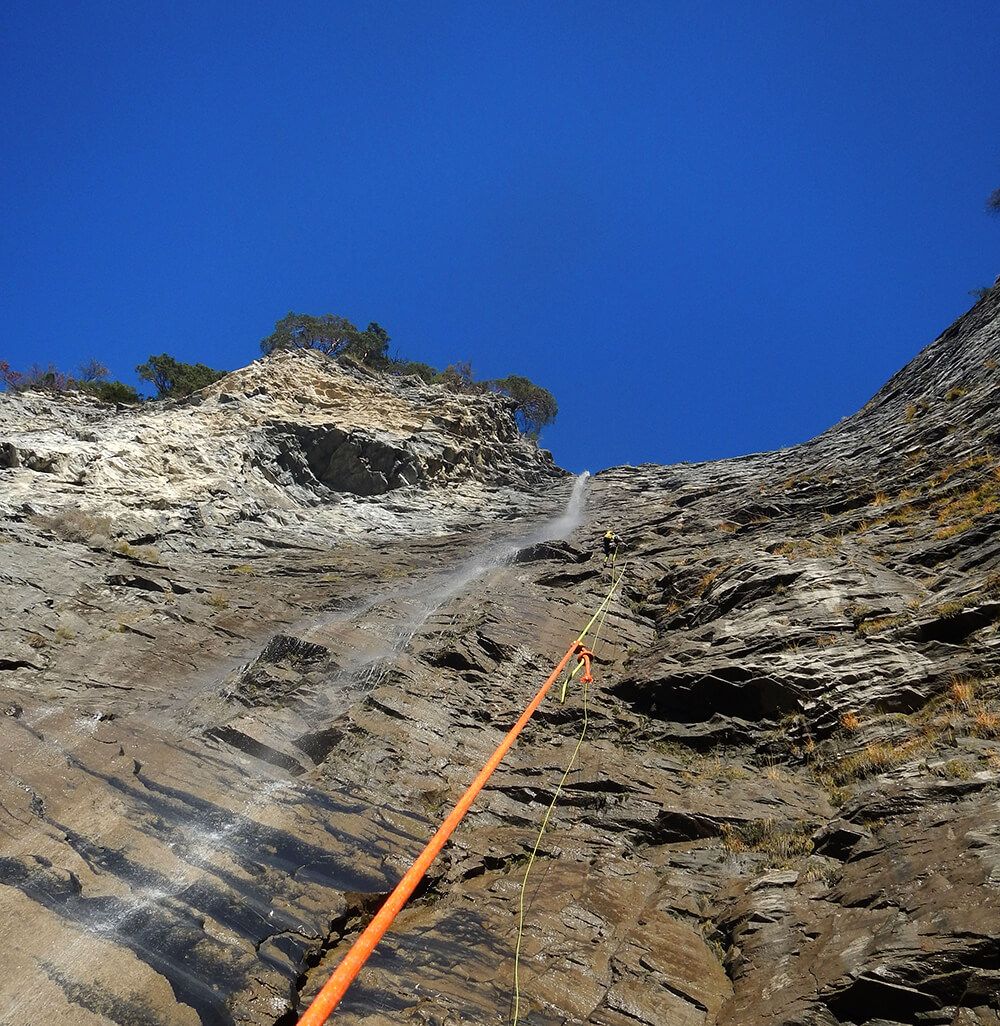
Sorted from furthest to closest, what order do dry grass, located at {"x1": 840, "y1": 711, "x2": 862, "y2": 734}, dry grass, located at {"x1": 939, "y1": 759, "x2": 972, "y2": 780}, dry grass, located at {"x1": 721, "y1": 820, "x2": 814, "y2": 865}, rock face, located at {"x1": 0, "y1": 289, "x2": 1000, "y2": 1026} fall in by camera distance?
dry grass, located at {"x1": 840, "y1": 711, "x2": 862, "y2": 734} < dry grass, located at {"x1": 721, "y1": 820, "x2": 814, "y2": 865} < dry grass, located at {"x1": 939, "y1": 759, "x2": 972, "y2": 780} < rock face, located at {"x1": 0, "y1": 289, "x2": 1000, "y2": 1026}

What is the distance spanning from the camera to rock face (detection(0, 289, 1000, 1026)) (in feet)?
18.1

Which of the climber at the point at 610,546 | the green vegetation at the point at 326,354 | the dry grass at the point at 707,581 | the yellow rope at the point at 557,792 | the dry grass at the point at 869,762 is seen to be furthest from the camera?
the green vegetation at the point at 326,354

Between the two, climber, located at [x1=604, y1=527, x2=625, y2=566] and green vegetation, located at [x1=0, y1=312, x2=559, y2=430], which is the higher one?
→ green vegetation, located at [x1=0, y1=312, x2=559, y2=430]

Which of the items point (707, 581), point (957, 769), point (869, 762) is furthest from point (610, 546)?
point (957, 769)

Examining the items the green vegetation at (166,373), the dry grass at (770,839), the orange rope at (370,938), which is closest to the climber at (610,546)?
the dry grass at (770,839)

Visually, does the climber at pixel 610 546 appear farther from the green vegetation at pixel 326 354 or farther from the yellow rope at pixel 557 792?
the green vegetation at pixel 326 354

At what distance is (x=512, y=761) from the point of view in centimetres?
969

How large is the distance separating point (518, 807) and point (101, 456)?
17377 mm

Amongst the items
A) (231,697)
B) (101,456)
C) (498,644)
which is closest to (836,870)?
(498,644)

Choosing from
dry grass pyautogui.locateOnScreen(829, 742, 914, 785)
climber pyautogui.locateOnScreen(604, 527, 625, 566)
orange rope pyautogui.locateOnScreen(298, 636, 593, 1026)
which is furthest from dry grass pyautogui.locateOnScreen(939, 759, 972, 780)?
climber pyautogui.locateOnScreen(604, 527, 625, 566)

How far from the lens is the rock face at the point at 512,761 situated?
5531mm

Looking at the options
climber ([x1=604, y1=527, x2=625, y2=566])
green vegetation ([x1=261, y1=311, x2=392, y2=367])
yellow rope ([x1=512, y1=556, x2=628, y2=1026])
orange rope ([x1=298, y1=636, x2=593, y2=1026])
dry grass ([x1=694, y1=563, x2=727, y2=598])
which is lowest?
orange rope ([x1=298, y1=636, x2=593, y2=1026])

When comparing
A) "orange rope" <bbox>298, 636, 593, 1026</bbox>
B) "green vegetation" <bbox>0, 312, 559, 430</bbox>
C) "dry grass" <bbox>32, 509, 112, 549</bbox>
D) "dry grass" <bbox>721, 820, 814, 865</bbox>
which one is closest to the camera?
"orange rope" <bbox>298, 636, 593, 1026</bbox>

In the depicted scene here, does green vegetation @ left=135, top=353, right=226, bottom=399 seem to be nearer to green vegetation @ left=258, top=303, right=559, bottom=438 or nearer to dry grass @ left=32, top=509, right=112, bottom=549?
green vegetation @ left=258, top=303, right=559, bottom=438
